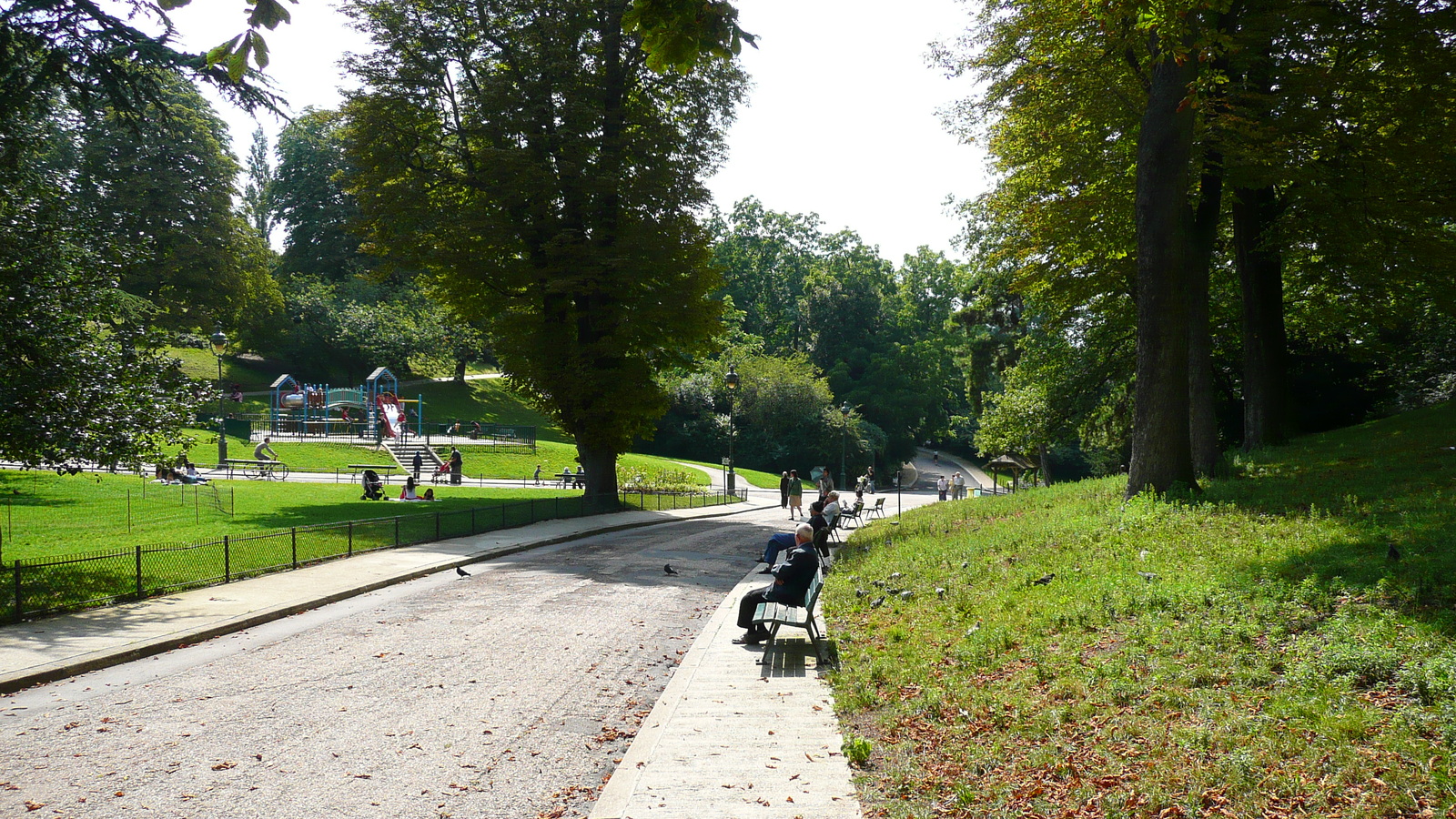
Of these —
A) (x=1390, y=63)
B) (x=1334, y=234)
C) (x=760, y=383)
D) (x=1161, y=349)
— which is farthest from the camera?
(x=760, y=383)

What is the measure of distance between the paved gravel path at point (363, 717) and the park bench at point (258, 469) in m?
27.7

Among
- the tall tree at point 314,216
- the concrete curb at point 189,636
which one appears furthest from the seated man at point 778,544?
the tall tree at point 314,216

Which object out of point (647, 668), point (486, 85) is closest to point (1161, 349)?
point (647, 668)

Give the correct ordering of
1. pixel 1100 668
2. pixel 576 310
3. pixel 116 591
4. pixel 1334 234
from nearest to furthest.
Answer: pixel 1100 668 < pixel 116 591 < pixel 1334 234 < pixel 576 310

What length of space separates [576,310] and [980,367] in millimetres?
33238

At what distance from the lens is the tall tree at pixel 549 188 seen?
26.7 m

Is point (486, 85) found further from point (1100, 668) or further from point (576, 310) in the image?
point (1100, 668)

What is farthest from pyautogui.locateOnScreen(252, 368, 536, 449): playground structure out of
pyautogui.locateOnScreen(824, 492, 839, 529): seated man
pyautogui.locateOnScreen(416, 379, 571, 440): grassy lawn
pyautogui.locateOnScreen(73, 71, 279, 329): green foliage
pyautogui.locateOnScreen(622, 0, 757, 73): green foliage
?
pyautogui.locateOnScreen(622, 0, 757, 73): green foliage

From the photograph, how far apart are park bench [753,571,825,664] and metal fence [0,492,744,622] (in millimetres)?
8547

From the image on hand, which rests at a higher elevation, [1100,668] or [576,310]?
[576,310]

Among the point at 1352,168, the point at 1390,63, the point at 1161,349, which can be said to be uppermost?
the point at 1390,63

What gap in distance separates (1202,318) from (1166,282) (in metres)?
4.27

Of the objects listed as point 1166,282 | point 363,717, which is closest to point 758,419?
point 1166,282

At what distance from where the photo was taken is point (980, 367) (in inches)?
2153
